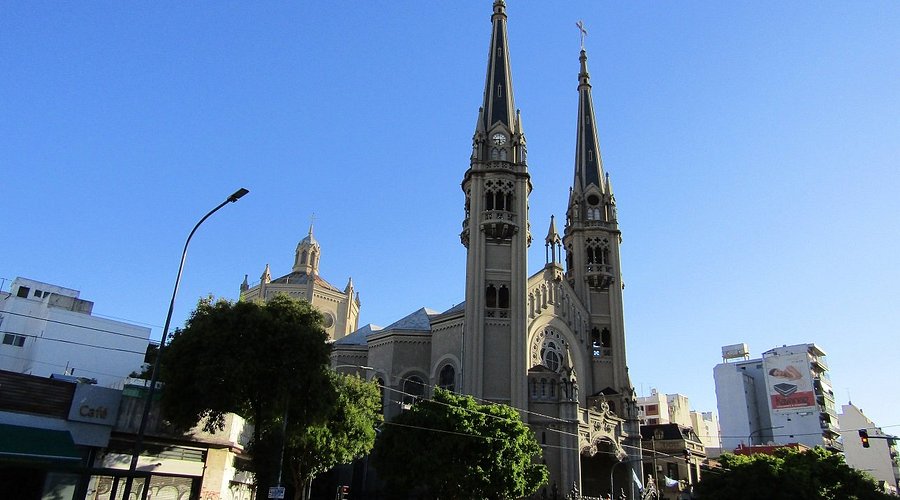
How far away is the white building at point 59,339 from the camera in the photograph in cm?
5144

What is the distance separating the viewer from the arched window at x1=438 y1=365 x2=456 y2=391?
166 feet

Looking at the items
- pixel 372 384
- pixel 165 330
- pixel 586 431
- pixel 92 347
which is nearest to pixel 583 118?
pixel 586 431

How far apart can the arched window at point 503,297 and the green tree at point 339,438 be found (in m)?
14.1

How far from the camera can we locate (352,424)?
37.1m

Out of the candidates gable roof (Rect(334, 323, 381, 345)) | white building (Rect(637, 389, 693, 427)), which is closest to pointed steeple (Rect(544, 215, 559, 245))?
gable roof (Rect(334, 323, 381, 345))

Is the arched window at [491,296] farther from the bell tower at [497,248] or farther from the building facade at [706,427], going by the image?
the building facade at [706,427]

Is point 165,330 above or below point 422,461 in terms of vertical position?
above

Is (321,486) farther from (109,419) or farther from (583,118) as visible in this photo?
(583,118)

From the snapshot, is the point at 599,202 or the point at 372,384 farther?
the point at 599,202

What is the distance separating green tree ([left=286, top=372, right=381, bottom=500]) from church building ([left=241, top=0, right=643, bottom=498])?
280 inches

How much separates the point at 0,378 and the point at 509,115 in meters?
44.8

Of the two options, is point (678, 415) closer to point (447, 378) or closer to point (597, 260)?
point (597, 260)

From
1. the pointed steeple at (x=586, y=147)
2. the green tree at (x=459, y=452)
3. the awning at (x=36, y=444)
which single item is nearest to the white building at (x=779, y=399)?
the pointed steeple at (x=586, y=147)

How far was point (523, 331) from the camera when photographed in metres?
48.5
